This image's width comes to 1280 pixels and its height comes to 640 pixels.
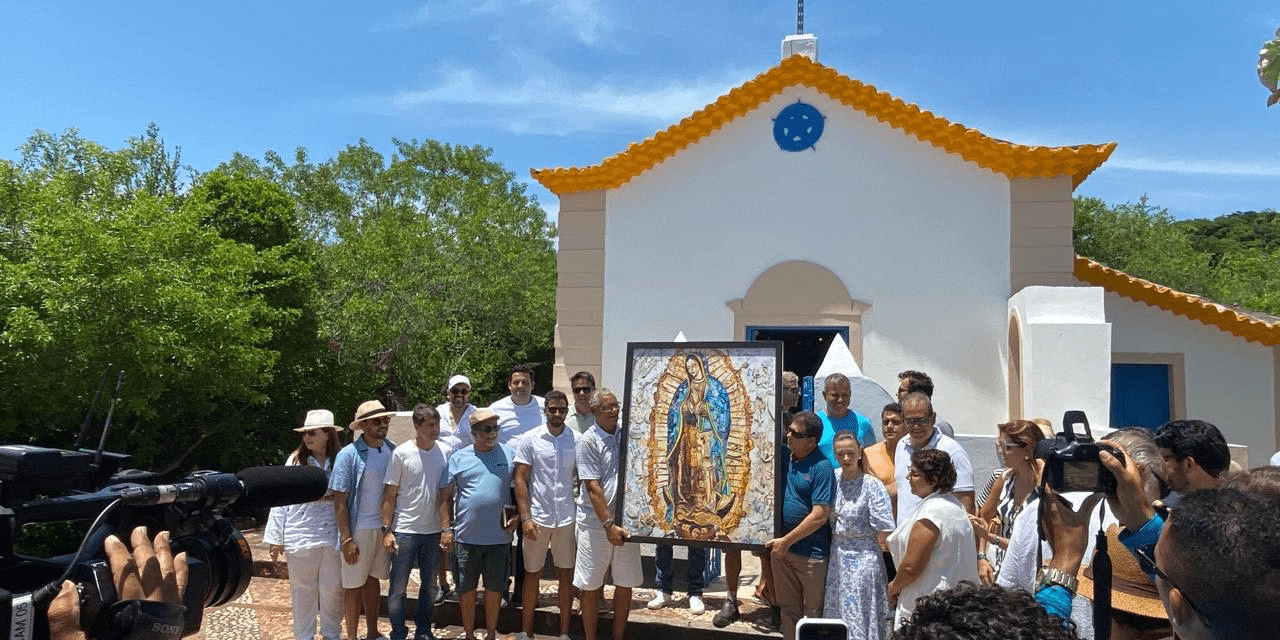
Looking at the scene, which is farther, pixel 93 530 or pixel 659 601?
pixel 659 601

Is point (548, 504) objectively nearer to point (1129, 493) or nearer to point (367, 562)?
point (367, 562)

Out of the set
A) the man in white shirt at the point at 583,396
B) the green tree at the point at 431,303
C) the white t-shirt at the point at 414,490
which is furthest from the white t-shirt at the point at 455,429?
the green tree at the point at 431,303

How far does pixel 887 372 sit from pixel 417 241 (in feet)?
37.7

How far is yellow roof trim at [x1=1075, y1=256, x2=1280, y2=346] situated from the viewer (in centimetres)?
980

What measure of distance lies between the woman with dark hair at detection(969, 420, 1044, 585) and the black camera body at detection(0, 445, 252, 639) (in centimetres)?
311

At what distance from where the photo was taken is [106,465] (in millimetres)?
2273

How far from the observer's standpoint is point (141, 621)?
1910 millimetres

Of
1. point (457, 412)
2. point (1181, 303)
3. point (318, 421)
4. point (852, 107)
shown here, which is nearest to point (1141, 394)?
point (1181, 303)

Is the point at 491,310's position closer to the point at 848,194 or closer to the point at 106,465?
the point at 848,194

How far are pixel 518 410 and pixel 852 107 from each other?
5.43 meters

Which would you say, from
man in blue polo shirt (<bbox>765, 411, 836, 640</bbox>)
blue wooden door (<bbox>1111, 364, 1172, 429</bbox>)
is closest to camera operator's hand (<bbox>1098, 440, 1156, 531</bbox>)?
man in blue polo shirt (<bbox>765, 411, 836, 640</bbox>)

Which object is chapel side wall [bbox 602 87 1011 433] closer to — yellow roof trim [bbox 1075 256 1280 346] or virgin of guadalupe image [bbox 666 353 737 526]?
yellow roof trim [bbox 1075 256 1280 346]

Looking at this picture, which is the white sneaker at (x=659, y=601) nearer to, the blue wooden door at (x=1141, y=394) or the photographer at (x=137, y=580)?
the photographer at (x=137, y=580)

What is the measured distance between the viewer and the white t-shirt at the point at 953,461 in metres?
4.87
